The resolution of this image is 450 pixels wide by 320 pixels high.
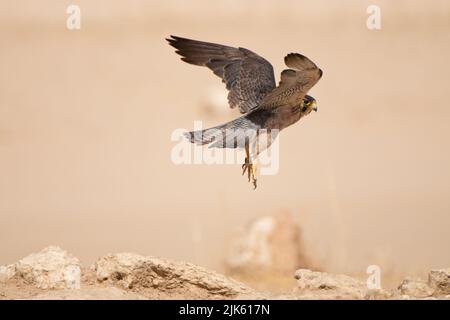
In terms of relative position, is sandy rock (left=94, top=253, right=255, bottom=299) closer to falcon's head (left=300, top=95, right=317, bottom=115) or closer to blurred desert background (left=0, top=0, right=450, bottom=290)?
falcon's head (left=300, top=95, right=317, bottom=115)

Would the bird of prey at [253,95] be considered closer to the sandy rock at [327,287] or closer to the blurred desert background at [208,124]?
the sandy rock at [327,287]

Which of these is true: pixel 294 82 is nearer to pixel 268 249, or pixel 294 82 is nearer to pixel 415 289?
pixel 415 289

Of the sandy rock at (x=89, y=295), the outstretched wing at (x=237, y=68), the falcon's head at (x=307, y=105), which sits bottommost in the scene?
the sandy rock at (x=89, y=295)

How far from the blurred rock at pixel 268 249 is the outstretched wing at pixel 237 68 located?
216 cm

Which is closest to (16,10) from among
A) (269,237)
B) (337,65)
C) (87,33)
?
(87,33)

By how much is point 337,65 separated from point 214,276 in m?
12.8

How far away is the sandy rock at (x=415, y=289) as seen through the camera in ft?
25.3

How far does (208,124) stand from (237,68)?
6.20 metres

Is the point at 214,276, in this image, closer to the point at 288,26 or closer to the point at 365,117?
the point at 365,117

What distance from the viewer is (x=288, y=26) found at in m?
21.7

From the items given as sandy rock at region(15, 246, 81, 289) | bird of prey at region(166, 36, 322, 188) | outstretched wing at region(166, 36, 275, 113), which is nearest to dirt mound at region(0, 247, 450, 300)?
sandy rock at region(15, 246, 81, 289)

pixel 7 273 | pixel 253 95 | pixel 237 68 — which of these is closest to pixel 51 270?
pixel 7 273

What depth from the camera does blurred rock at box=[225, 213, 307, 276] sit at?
12.0m

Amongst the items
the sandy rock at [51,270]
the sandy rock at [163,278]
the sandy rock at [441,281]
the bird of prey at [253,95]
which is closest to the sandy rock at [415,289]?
the sandy rock at [441,281]
